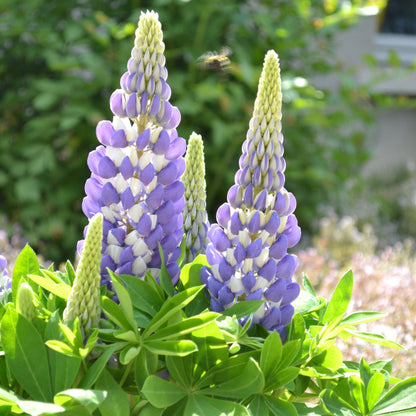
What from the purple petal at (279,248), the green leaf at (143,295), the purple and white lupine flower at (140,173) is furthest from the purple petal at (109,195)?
the purple petal at (279,248)

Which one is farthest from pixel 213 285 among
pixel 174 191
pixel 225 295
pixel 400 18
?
pixel 400 18

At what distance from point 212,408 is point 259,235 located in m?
0.22

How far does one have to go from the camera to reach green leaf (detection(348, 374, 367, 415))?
28.8 inches

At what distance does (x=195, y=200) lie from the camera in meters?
0.86

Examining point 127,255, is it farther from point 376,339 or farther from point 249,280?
Answer: point 376,339

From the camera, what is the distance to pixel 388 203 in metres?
4.87

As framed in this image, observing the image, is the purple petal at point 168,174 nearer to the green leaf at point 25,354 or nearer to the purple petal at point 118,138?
the purple petal at point 118,138

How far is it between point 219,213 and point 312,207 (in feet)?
10.4

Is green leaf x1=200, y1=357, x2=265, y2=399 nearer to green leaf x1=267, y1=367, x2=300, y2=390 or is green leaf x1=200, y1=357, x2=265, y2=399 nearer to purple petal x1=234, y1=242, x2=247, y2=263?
green leaf x1=267, y1=367, x2=300, y2=390

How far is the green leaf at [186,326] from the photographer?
660mm

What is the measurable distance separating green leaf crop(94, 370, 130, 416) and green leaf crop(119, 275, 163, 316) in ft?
0.30

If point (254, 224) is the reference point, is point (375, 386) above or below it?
below

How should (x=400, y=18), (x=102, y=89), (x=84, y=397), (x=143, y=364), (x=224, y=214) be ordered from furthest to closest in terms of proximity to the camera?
(x=400, y=18) < (x=102, y=89) < (x=224, y=214) < (x=143, y=364) < (x=84, y=397)

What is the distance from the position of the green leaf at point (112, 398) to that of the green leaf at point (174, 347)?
0.05 m
